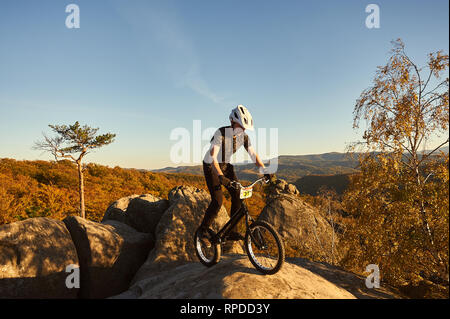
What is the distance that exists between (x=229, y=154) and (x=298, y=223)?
1782 centimetres

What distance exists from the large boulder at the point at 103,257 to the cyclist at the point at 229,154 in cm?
460

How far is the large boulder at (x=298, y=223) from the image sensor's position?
15.1 meters

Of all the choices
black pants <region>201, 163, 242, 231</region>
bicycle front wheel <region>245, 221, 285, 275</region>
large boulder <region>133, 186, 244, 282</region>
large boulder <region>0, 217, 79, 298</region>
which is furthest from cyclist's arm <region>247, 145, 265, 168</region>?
large boulder <region>0, 217, 79, 298</region>

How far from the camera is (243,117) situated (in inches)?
193

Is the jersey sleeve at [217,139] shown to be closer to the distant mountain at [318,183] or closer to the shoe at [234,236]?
the shoe at [234,236]

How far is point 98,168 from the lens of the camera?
34438 millimetres

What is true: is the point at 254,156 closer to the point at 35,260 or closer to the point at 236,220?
the point at 236,220

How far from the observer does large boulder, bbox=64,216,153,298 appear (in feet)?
24.3

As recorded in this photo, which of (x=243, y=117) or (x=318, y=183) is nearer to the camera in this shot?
(x=243, y=117)

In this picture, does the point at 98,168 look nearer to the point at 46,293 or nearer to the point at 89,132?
the point at 89,132

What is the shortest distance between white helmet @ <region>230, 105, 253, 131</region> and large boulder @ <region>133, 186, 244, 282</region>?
18.1 feet

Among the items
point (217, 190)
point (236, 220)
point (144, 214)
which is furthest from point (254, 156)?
point (144, 214)

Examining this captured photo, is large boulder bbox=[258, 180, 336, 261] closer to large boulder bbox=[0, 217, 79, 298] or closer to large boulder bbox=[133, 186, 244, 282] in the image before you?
large boulder bbox=[133, 186, 244, 282]

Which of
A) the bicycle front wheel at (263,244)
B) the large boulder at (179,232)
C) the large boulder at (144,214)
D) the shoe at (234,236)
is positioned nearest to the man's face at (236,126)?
the bicycle front wheel at (263,244)
